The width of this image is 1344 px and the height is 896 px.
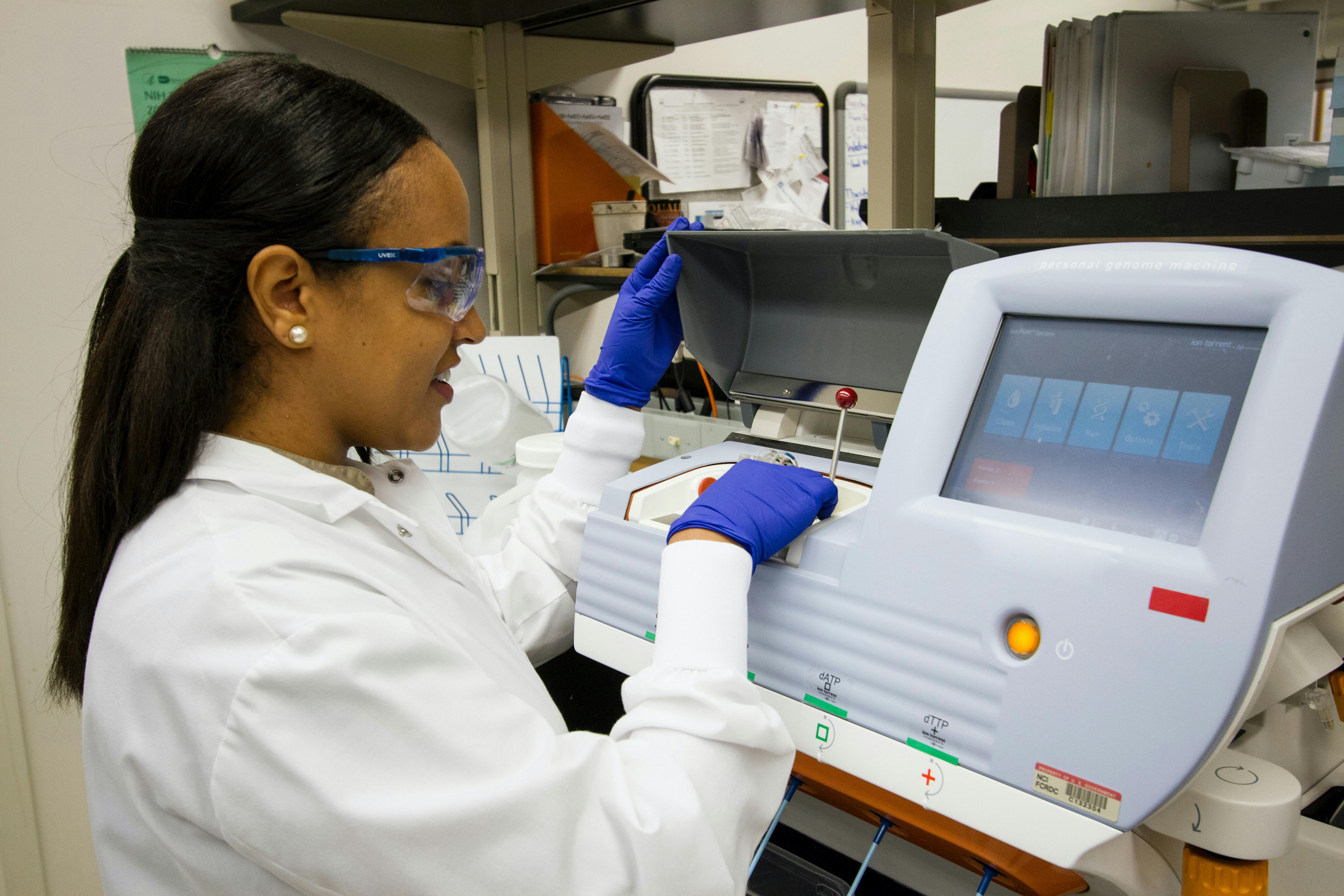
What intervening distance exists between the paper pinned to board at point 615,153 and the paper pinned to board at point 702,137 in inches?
9.8

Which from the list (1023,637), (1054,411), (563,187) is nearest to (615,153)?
(563,187)

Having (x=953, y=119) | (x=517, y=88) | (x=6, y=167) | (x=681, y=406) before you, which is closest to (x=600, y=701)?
(x=681, y=406)

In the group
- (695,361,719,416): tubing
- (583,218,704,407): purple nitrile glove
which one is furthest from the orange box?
(583,218,704,407): purple nitrile glove

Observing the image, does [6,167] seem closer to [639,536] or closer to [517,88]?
[517,88]

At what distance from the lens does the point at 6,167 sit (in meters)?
1.48

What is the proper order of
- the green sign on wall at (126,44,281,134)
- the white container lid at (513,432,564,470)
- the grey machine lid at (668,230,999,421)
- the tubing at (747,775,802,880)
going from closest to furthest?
the tubing at (747,775,802,880) → the grey machine lid at (668,230,999,421) → the white container lid at (513,432,564,470) → the green sign on wall at (126,44,281,134)

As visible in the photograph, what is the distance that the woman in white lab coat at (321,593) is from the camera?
0.60 meters

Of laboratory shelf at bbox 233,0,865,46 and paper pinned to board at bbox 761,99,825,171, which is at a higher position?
laboratory shelf at bbox 233,0,865,46

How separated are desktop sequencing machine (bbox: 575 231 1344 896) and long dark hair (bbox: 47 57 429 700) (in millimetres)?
406

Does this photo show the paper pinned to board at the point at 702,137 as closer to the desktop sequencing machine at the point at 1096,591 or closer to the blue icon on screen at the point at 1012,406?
the desktop sequencing machine at the point at 1096,591

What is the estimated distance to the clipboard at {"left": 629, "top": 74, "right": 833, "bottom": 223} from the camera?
84.1 inches

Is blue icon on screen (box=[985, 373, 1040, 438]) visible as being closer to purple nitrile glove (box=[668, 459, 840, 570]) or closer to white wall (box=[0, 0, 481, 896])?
purple nitrile glove (box=[668, 459, 840, 570])

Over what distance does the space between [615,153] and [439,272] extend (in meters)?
1.21

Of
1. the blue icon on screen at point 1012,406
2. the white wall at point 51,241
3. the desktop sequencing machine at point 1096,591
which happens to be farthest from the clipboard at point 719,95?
the blue icon on screen at point 1012,406
